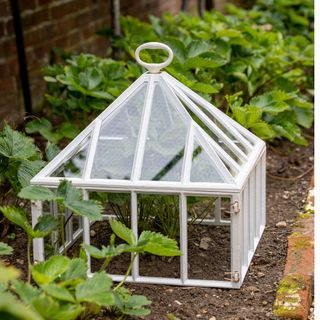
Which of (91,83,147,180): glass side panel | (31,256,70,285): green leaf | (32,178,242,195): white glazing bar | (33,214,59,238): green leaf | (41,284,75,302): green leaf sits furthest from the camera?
(91,83,147,180): glass side panel

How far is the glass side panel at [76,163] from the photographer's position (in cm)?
331

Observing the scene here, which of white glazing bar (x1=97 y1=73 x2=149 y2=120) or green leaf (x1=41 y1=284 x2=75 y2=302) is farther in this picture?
white glazing bar (x1=97 y1=73 x2=149 y2=120)

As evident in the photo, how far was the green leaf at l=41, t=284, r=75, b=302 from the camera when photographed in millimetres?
2518

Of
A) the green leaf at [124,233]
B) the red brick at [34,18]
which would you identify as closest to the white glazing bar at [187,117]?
the green leaf at [124,233]

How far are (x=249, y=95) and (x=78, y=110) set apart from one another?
3.39ft

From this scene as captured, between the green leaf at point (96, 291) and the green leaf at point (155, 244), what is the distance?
0.25m

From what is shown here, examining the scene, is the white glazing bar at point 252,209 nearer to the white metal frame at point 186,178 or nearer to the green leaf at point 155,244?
the white metal frame at point 186,178

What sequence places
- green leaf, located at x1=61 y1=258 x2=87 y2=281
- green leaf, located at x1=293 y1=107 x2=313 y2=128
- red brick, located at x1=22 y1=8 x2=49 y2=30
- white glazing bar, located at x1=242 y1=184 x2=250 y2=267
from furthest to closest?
red brick, located at x1=22 y1=8 x2=49 y2=30
green leaf, located at x1=293 y1=107 x2=313 y2=128
white glazing bar, located at x1=242 y1=184 x2=250 y2=267
green leaf, located at x1=61 y1=258 x2=87 y2=281

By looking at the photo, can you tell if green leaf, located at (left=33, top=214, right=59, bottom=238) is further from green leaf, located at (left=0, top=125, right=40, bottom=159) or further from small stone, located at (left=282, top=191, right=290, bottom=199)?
small stone, located at (left=282, top=191, right=290, bottom=199)

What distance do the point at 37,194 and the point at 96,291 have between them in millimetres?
532

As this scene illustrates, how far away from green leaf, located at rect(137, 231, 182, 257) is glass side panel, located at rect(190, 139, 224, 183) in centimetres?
34

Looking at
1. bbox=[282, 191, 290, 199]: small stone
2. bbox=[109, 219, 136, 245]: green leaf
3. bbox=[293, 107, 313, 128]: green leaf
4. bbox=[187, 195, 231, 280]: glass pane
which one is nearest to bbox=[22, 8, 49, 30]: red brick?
bbox=[293, 107, 313, 128]: green leaf

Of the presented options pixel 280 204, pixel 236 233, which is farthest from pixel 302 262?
pixel 280 204

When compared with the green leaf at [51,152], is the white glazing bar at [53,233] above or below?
below
